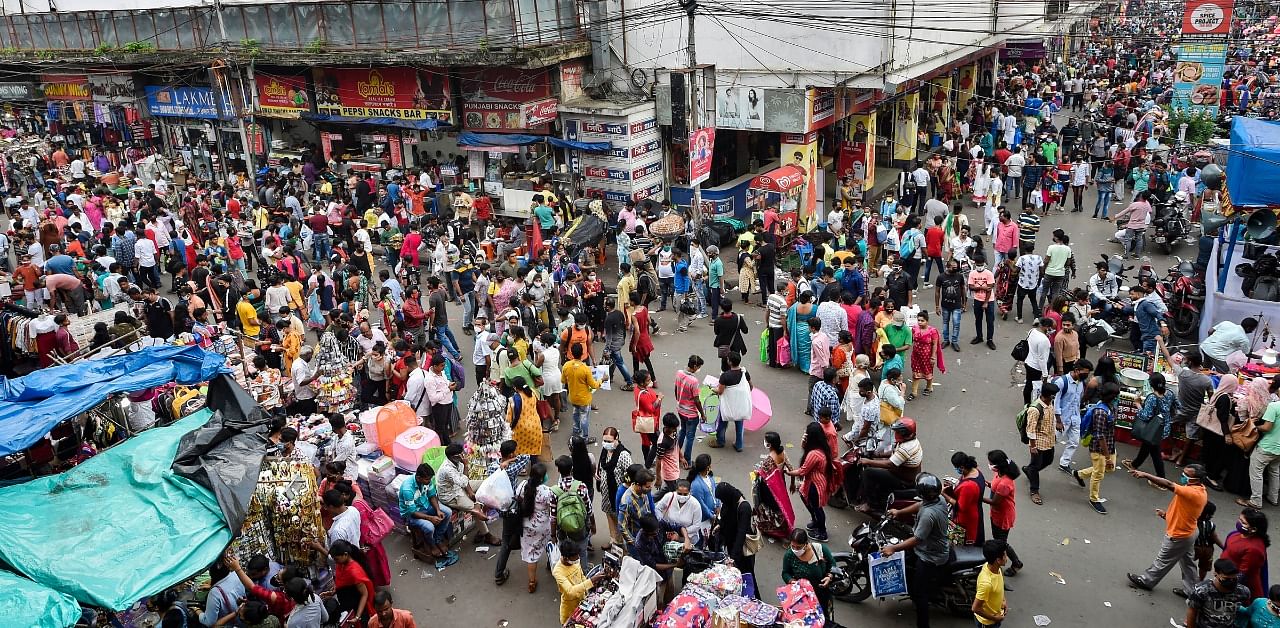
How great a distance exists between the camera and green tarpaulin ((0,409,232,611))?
20.2 ft

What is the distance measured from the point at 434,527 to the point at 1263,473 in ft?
26.5

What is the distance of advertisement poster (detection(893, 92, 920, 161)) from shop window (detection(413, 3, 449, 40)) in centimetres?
1217

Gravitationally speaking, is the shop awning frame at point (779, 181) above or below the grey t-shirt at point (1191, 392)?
above

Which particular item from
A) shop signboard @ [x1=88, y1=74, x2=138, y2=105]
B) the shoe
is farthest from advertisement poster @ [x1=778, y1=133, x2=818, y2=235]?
shop signboard @ [x1=88, y1=74, x2=138, y2=105]

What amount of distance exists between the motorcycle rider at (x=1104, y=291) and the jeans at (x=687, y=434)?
6.86 metres

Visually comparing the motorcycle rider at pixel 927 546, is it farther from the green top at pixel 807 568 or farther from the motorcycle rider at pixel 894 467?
the motorcycle rider at pixel 894 467

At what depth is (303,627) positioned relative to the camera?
6523mm

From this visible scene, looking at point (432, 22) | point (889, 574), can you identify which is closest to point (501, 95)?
point (432, 22)

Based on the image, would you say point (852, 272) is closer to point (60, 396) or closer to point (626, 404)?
point (626, 404)

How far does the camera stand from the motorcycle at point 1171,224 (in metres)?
16.3

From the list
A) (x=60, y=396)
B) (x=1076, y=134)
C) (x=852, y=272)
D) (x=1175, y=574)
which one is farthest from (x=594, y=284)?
(x=1076, y=134)

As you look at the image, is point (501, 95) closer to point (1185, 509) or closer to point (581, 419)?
point (581, 419)

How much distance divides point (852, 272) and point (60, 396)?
9.75 meters

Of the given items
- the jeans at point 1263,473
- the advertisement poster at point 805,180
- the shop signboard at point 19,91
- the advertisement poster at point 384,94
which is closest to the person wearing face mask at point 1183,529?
the jeans at point 1263,473
